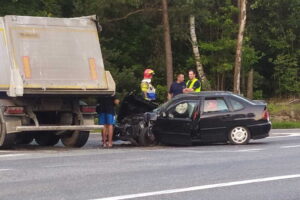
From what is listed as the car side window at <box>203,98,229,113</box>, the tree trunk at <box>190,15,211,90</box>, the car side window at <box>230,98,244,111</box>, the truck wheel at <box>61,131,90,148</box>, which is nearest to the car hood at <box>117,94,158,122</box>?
the truck wheel at <box>61,131,90,148</box>

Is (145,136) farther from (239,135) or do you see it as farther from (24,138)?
(24,138)

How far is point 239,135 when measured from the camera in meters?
17.8

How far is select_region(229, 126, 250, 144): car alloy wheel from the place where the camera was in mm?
17781

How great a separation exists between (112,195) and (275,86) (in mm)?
37585

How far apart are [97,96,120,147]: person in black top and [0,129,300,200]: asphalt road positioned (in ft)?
5.39

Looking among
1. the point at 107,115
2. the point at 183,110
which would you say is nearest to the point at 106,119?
the point at 107,115

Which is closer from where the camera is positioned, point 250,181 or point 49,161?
point 250,181

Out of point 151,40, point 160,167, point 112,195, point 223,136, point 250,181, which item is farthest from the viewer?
point 151,40

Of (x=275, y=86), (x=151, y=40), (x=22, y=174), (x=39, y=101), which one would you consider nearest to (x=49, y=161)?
(x=22, y=174)

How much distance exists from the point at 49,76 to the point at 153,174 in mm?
5803

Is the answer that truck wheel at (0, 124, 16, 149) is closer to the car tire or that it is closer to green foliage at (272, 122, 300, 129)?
the car tire

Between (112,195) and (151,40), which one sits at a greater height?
(151,40)

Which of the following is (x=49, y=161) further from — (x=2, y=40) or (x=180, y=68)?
(x=180, y=68)

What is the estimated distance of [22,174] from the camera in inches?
461
